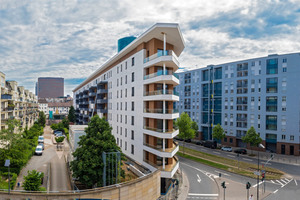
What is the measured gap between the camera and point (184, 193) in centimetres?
2672

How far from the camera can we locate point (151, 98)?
1097 inches

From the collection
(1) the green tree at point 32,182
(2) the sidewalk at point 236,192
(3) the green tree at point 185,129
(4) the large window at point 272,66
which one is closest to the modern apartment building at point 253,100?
(4) the large window at point 272,66

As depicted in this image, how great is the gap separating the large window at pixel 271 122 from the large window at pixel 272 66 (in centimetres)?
1151

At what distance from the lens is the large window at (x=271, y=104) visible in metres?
50.0

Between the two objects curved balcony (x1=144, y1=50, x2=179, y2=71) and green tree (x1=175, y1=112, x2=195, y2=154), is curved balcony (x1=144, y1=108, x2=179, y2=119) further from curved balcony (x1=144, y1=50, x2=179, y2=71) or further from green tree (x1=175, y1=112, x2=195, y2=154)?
green tree (x1=175, y1=112, x2=195, y2=154)

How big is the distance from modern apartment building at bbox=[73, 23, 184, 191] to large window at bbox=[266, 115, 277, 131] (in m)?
32.4

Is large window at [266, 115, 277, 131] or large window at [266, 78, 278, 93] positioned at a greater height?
large window at [266, 78, 278, 93]

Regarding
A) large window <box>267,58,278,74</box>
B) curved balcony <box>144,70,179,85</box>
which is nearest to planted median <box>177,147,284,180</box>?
curved balcony <box>144,70,179,85</box>

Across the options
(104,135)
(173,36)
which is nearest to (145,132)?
(104,135)

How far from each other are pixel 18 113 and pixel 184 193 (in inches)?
2243

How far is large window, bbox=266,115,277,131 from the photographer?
49.7 m

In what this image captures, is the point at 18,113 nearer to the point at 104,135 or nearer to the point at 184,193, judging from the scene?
the point at 104,135

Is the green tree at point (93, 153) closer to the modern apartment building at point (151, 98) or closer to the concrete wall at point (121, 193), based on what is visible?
the concrete wall at point (121, 193)

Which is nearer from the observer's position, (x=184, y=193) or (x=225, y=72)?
(x=184, y=193)
